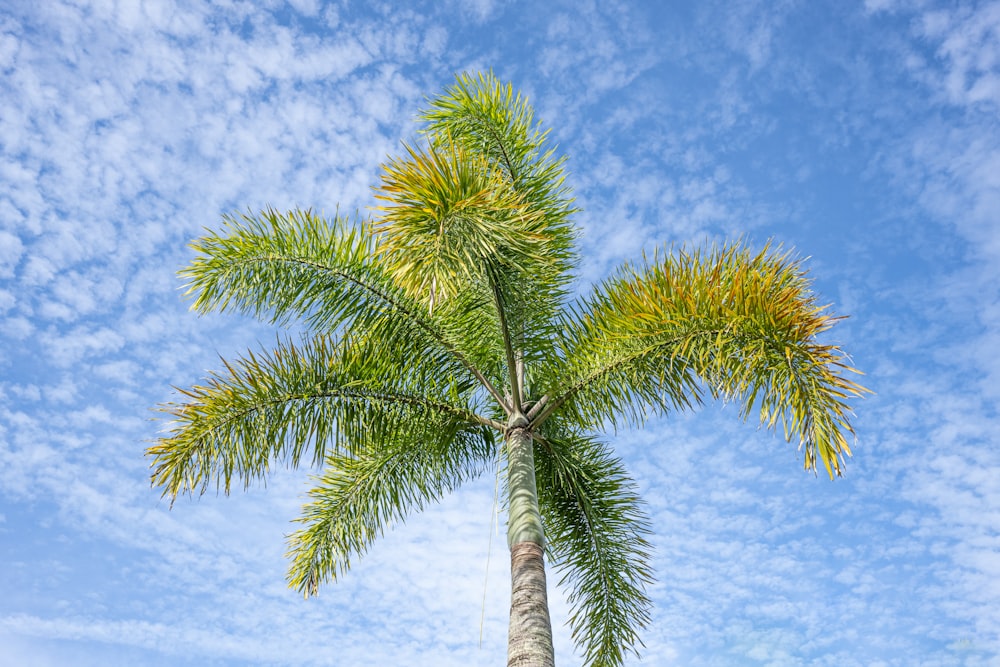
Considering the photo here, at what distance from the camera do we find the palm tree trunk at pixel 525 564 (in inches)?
329

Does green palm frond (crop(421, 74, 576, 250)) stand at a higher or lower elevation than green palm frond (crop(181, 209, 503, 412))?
higher

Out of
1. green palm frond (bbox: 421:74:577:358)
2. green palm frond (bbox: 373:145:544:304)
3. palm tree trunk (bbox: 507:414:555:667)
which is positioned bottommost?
palm tree trunk (bbox: 507:414:555:667)

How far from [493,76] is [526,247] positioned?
3700 millimetres

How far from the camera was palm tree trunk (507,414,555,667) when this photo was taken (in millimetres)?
8367

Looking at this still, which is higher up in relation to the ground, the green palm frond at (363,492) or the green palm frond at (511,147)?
the green palm frond at (511,147)

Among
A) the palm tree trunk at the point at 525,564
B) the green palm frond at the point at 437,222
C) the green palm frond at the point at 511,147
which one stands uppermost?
the green palm frond at the point at 511,147

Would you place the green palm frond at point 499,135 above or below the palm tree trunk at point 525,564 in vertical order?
above

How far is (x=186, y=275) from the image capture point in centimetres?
977

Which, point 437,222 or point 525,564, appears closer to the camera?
point 437,222

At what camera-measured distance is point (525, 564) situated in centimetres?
895

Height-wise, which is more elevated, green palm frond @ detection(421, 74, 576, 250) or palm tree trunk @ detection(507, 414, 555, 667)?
green palm frond @ detection(421, 74, 576, 250)

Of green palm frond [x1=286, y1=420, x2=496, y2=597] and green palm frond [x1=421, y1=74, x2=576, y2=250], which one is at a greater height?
green palm frond [x1=421, y1=74, x2=576, y2=250]

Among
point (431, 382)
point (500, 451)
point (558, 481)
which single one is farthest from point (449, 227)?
point (558, 481)

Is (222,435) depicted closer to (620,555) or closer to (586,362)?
(586,362)
